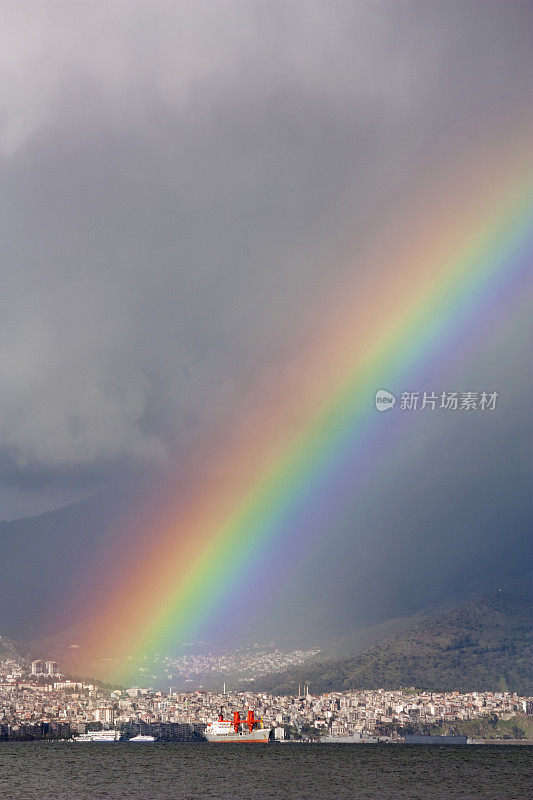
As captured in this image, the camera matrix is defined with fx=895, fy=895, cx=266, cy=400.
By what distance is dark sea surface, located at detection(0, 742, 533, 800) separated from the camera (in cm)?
9281

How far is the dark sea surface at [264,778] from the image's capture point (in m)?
92.8

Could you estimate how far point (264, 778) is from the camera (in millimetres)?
117812

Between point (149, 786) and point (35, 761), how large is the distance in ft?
217

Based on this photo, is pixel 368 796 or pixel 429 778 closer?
pixel 368 796

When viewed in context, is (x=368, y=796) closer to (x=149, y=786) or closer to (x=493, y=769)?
(x=149, y=786)

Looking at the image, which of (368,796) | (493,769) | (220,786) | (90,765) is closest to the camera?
(368,796)

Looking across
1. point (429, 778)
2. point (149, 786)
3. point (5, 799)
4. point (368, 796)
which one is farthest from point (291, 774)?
point (5, 799)

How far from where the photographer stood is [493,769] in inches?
5551

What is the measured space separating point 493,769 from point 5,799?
8507 centimetres

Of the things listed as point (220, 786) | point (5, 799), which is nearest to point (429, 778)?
point (220, 786)

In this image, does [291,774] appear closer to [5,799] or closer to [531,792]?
[531,792]

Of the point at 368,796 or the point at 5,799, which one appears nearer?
the point at 5,799

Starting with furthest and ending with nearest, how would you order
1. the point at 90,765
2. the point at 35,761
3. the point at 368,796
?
the point at 35,761, the point at 90,765, the point at 368,796

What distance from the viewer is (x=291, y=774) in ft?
413
